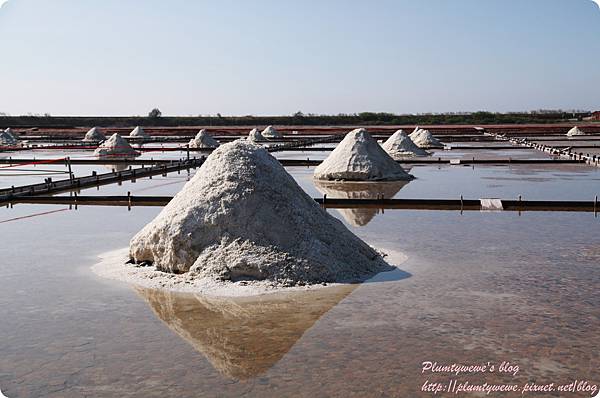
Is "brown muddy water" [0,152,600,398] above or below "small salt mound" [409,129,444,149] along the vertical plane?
below

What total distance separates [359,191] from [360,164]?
2.57 metres

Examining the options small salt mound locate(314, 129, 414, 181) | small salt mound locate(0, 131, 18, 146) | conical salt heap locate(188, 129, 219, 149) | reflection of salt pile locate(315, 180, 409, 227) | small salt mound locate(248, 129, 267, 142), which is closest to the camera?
reflection of salt pile locate(315, 180, 409, 227)

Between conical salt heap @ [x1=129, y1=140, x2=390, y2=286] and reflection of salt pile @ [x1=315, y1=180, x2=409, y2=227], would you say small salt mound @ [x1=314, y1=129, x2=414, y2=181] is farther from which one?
conical salt heap @ [x1=129, y1=140, x2=390, y2=286]

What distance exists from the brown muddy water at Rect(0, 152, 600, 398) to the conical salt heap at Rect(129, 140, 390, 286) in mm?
527

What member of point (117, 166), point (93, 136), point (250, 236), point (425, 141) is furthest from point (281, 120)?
point (250, 236)

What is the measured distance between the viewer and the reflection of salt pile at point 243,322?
17.1 ft

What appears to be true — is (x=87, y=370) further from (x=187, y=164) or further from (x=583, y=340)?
(x=187, y=164)

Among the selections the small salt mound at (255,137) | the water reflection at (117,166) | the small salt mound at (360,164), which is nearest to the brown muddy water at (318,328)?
the small salt mound at (360,164)

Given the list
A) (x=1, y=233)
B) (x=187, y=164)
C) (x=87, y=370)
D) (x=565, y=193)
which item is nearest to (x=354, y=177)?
(x=565, y=193)

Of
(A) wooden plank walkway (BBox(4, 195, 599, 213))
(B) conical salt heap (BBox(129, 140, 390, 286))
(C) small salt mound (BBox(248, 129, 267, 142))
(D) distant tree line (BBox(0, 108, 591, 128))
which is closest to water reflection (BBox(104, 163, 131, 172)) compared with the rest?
(A) wooden plank walkway (BBox(4, 195, 599, 213))

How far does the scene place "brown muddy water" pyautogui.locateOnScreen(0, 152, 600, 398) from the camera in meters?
4.77

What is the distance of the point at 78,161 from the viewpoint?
27.1 m

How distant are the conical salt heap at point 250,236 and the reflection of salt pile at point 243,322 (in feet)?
1.73

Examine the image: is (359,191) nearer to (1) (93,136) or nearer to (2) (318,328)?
(2) (318,328)
